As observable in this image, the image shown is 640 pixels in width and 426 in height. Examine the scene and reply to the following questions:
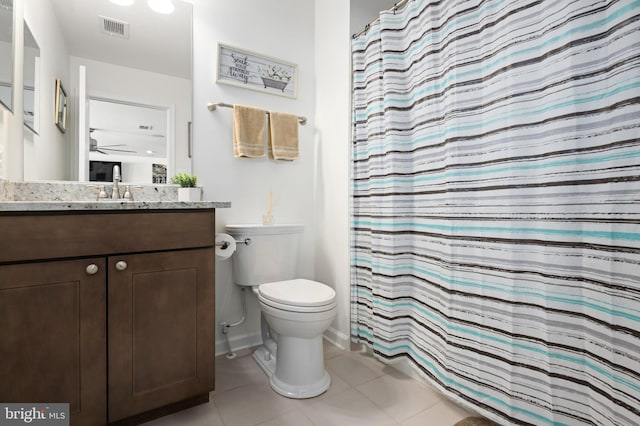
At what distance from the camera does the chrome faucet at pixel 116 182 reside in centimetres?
157

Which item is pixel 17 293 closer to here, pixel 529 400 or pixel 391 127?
pixel 391 127

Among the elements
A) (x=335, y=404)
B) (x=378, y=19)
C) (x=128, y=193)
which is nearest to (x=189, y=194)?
(x=128, y=193)

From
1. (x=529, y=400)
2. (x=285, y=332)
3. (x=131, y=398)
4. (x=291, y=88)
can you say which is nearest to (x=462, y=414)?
(x=529, y=400)

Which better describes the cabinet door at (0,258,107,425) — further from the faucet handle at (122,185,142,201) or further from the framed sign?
the framed sign

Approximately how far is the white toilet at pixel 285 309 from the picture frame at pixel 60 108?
941 mm

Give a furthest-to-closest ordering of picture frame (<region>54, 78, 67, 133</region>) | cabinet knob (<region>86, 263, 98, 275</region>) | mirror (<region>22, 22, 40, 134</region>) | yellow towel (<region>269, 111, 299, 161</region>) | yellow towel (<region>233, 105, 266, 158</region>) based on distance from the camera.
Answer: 1. yellow towel (<region>269, 111, 299, 161</region>)
2. yellow towel (<region>233, 105, 266, 158</region>)
3. picture frame (<region>54, 78, 67, 133</region>)
4. mirror (<region>22, 22, 40, 134</region>)
5. cabinet knob (<region>86, 263, 98, 275</region>)

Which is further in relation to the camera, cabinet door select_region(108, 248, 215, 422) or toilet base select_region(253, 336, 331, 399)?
toilet base select_region(253, 336, 331, 399)

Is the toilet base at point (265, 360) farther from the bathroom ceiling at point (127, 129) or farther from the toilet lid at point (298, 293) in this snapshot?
the bathroom ceiling at point (127, 129)

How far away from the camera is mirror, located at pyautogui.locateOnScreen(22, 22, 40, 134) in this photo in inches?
54.7

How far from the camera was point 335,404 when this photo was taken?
1.42 metres

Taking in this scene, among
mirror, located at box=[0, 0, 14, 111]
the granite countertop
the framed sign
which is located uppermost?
the framed sign

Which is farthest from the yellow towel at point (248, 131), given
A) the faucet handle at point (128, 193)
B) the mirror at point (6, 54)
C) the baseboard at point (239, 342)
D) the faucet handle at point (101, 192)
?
the baseboard at point (239, 342)

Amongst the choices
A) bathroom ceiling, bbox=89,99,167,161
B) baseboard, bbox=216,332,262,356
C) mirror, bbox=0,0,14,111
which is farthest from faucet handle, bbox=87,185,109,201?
baseboard, bbox=216,332,262,356

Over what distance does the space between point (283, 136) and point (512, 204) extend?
1.39 m
